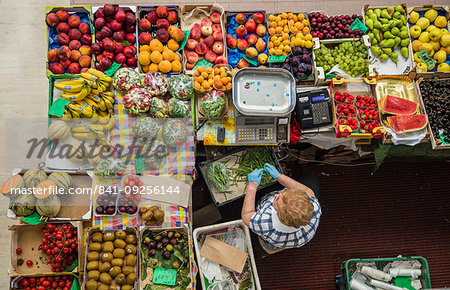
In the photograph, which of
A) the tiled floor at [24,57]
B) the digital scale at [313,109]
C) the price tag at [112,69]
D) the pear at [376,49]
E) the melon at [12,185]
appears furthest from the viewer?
the tiled floor at [24,57]

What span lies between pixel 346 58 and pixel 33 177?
358 cm

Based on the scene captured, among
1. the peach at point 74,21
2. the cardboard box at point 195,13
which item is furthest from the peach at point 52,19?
the cardboard box at point 195,13

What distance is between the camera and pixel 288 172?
190 inches

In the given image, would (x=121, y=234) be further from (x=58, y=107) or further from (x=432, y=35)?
(x=432, y=35)

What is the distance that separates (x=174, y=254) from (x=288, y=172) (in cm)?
210

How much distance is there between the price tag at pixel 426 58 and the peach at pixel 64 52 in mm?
4045

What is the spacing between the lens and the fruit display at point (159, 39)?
3922mm

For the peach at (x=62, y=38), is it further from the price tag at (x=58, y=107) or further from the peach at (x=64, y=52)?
the price tag at (x=58, y=107)

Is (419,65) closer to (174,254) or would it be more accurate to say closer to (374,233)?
(374,233)

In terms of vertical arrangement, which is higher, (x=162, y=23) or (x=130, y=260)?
(x=162, y=23)

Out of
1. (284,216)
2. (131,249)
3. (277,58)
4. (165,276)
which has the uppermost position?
(277,58)

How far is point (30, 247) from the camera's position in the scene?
3.46 meters

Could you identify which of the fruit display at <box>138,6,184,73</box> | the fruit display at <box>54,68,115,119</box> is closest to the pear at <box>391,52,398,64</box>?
the fruit display at <box>138,6,184,73</box>

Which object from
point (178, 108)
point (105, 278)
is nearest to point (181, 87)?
point (178, 108)
